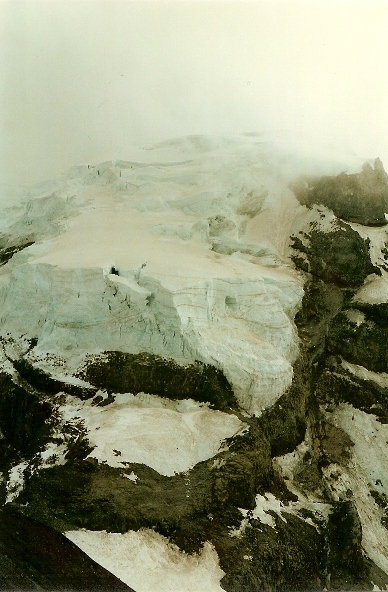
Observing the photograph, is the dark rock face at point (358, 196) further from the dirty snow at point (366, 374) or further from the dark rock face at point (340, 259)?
the dirty snow at point (366, 374)

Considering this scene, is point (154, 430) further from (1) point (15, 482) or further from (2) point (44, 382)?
(2) point (44, 382)

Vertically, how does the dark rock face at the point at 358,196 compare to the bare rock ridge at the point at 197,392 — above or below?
above

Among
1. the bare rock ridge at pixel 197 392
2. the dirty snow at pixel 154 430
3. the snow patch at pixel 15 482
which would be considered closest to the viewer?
the bare rock ridge at pixel 197 392

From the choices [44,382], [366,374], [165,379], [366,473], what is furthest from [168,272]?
[366,473]

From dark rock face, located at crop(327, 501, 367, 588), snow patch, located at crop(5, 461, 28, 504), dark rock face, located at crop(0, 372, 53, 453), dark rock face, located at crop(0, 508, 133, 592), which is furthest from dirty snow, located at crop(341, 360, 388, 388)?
snow patch, located at crop(5, 461, 28, 504)

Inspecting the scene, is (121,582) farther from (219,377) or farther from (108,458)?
(219,377)

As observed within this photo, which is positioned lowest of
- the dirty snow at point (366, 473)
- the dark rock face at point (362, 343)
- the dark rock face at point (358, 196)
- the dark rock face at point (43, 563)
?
the dirty snow at point (366, 473)

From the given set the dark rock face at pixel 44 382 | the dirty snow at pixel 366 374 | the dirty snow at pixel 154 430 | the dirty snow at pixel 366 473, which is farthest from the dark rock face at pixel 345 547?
the dark rock face at pixel 44 382

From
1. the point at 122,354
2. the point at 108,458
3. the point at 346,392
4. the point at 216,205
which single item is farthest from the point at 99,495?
the point at 216,205
